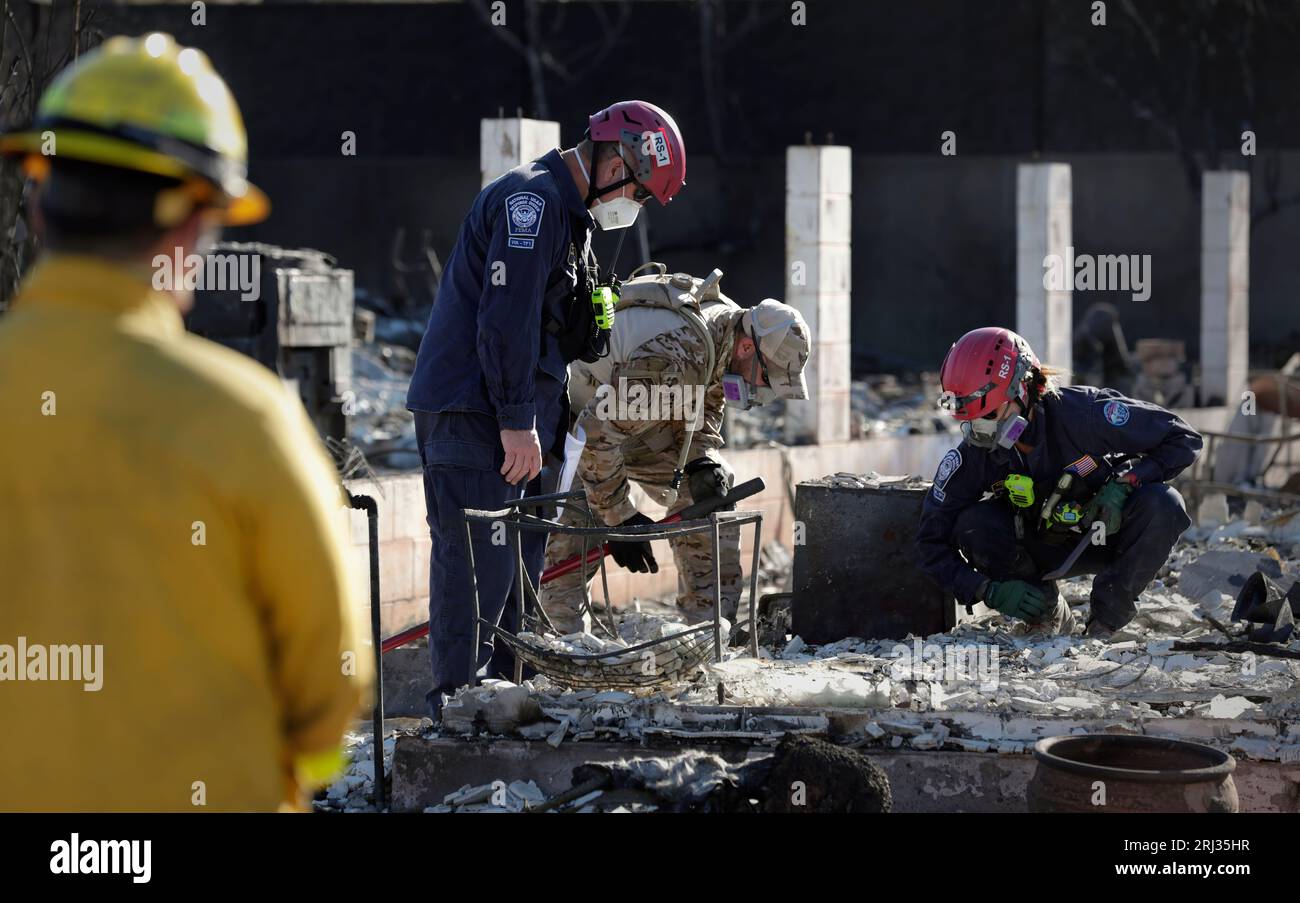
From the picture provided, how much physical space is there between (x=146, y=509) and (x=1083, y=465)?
5252 mm

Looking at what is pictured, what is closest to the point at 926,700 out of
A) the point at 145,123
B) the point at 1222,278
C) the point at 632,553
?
the point at 632,553

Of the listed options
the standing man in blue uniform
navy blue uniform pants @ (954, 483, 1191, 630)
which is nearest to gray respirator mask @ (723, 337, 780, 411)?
navy blue uniform pants @ (954, 483, 1191, 630)

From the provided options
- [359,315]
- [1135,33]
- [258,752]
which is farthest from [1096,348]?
[258,752]

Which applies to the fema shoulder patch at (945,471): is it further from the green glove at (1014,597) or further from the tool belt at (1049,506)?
the green glove at (1014,597)

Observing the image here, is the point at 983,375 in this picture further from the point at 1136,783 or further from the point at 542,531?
the point at 1136,783

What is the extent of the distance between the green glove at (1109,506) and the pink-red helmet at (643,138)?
227cm

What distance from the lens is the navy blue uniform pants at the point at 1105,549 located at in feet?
21.7

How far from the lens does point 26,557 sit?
6.93ft

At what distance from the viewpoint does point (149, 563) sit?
6.94 ft

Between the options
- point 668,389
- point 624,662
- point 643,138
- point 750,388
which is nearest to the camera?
point 624,662

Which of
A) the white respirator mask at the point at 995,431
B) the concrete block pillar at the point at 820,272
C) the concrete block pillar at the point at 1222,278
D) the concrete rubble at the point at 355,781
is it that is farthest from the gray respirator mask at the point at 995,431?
the concrete block pillar at the point at 1222,278

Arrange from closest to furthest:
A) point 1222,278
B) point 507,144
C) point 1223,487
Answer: point 507,144, point 1223,487, point 1222,278

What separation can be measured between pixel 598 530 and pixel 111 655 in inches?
118
